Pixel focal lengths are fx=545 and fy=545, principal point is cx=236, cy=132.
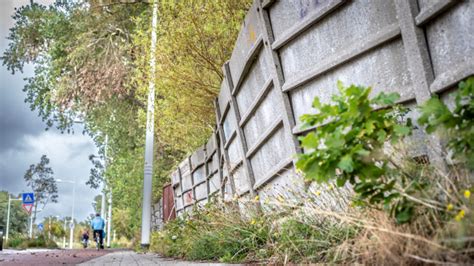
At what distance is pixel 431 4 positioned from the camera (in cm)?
325

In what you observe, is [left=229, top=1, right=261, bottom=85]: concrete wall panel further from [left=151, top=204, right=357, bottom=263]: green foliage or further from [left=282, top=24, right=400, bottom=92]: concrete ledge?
[left=151, top=204, right=357, bottom=263]: green foliage

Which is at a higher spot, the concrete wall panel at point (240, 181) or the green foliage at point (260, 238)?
the concrete wall panel at point (240, 181)

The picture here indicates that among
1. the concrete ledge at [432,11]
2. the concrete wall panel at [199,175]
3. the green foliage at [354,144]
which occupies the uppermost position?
the concrete wall panel at [199,175]

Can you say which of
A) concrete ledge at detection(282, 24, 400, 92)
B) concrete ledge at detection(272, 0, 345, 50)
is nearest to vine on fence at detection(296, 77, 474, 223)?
concrete ledge at detection(282, 24, 400, 92)

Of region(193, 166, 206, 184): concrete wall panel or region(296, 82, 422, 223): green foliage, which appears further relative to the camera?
region(193, 166, 206, 184): concrete wall panel

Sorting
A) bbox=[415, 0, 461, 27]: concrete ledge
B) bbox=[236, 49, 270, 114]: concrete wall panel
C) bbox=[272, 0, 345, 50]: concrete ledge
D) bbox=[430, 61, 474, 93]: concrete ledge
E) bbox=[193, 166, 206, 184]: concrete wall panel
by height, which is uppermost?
bbox=[193, 166, 206, 184]: concrete wall panel

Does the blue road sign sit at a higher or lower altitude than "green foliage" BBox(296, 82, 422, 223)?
higher

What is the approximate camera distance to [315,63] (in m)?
4.84

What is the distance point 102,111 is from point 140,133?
5.67 ft

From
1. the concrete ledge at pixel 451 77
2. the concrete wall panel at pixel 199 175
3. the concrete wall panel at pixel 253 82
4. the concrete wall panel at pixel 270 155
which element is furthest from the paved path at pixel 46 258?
the concrete ledge at pixel 451 77

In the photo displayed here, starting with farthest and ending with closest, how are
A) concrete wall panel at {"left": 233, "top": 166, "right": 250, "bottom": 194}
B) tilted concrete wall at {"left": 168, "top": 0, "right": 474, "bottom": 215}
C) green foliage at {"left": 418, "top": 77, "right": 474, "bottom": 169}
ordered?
concrete wall panel at {"left": 233, "top": 166, "right": 250, "bottom": 194} < tilted concrete wall at {"left": 168, "top": 0, "right": 474, "bottom": 215} < green foliage at {"left": 418, "top": 77, "right": 474, "bottom": 169}

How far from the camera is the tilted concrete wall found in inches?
128

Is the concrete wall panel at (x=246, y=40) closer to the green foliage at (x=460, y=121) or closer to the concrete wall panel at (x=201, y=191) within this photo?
the green foliage at (x=460, y=121)

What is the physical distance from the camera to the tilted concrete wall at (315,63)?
326cm
